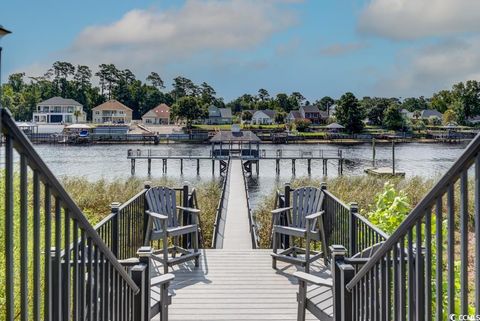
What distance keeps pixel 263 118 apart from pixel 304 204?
83.6 m

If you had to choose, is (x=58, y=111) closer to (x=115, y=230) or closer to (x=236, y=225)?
(x=236, y=225)

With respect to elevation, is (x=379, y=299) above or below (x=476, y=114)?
below

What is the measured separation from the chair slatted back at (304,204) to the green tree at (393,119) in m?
77.0

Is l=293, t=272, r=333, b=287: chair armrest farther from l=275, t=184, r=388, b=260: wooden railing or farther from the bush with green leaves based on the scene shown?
the bush with green leaves

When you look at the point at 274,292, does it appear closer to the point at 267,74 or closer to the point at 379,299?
the point at 379,299

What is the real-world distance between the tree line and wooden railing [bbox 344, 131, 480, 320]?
73856 millimetres

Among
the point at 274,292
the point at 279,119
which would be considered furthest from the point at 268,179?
the point at 279,119

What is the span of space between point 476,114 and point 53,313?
3377 inches

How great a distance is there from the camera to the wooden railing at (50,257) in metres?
1.44

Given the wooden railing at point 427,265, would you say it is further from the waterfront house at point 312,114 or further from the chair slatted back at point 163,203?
the waterfront house at point 312,114

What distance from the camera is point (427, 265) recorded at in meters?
1.81

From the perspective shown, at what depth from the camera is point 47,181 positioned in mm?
1627

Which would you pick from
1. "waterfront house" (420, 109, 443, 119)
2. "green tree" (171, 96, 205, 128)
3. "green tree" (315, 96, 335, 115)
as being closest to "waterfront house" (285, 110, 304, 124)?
"green tree" (171, 96, 205, 128)

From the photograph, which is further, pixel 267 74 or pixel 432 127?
pixel 267 74
